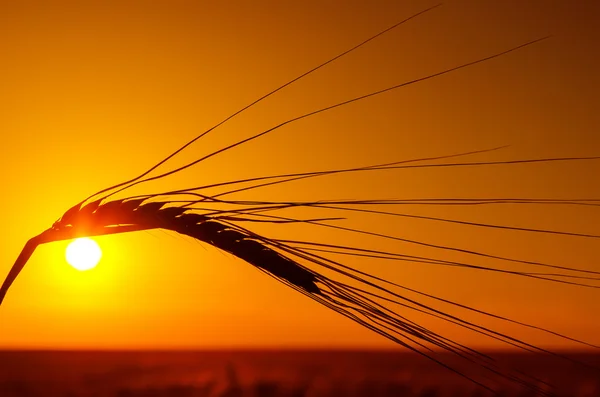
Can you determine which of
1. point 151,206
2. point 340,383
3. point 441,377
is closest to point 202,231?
point 151,206

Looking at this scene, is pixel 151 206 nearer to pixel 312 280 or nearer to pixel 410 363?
pixel 312 280

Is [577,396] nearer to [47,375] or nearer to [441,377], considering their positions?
[441,377]

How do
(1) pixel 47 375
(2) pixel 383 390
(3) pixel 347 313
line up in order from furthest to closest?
1. (2) pixel 383 390
2. (1) pixel 47 375
3. (3) pixel 347 313

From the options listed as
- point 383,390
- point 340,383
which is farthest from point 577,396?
point 340,383

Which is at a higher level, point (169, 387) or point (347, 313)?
point (347, 313)

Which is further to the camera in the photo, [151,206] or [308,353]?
[308,353]

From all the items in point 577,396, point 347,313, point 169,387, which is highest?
point 347,313

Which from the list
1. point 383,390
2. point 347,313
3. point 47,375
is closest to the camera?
point 347,313
